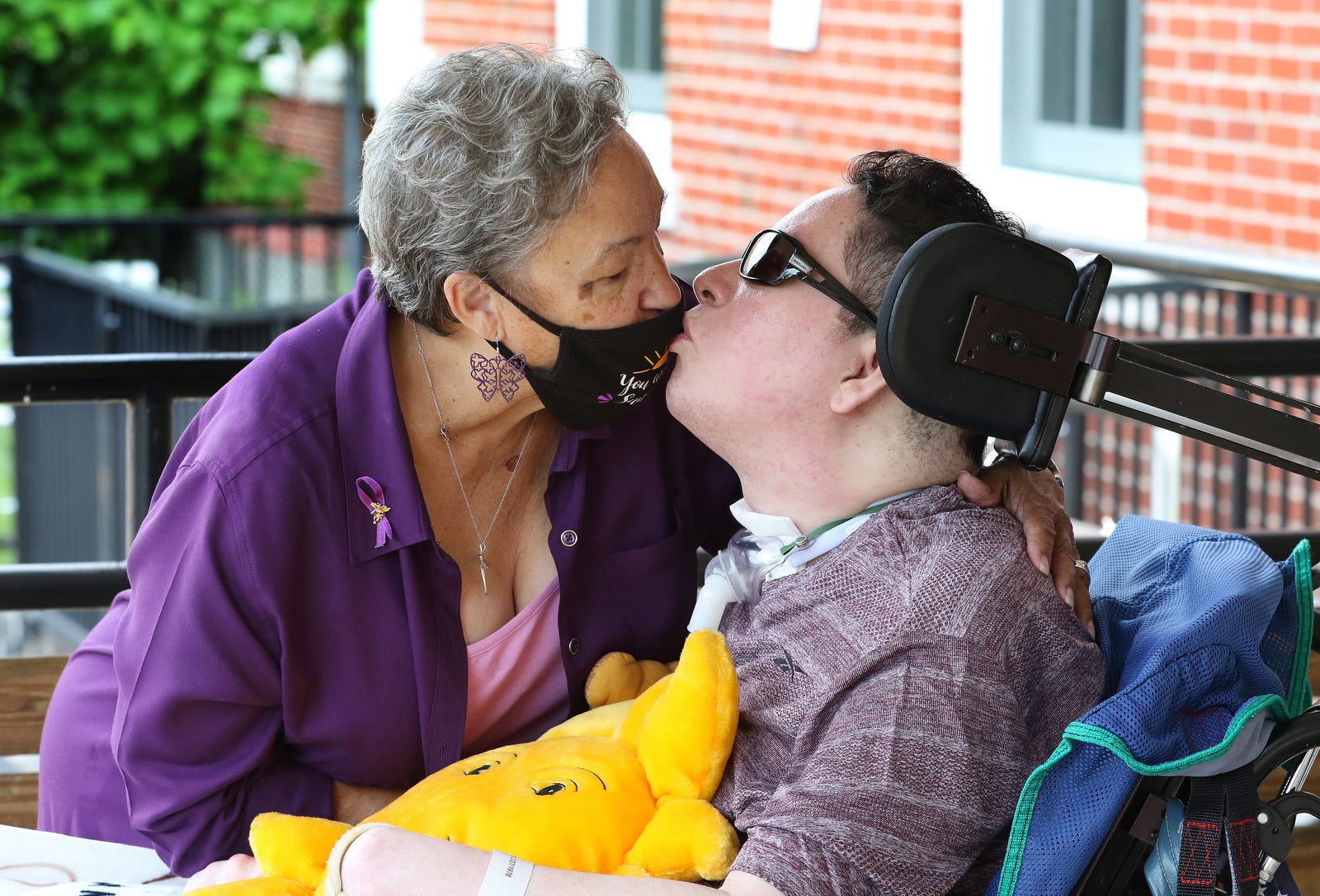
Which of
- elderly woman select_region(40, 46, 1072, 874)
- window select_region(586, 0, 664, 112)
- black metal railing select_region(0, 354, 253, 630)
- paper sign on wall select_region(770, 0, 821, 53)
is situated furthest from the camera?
window select_region(586, 0, 664, 112)

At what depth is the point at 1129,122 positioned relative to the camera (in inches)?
223

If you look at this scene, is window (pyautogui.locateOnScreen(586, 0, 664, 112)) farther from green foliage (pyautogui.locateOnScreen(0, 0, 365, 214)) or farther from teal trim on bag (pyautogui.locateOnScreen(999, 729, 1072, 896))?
teal trim on bag (pyautogui.locateOnScreen(999, 729, 1072, 896))

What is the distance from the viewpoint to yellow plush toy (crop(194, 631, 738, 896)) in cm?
173

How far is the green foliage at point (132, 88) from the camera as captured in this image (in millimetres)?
10148

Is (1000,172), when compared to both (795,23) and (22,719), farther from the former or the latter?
(22,719)

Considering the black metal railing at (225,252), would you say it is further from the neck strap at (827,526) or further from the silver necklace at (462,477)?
the neck strap at (827,526)

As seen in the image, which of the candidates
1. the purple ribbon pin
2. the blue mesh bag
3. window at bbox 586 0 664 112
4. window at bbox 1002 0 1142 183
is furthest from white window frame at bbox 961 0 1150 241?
the purple ribbon pin

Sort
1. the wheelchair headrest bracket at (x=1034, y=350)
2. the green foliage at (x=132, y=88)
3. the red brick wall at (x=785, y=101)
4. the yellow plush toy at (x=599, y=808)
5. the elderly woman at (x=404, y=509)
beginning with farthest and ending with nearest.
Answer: the green foliage at (x=132, y=88) → the red brick wall at (x=785, y=101) → the elderly woman at (x=404, y=509) → the yellow plush toy at (x=599, y=808) → the wheelchair headrest bracket at (x=1034, y=350)

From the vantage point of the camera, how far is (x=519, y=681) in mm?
2232

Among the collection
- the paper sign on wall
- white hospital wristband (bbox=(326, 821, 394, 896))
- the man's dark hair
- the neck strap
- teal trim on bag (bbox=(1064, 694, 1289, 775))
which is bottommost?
white hospital wristband (bbox=(326, 821, 394, 896))

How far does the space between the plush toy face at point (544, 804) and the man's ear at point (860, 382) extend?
20.6 inches

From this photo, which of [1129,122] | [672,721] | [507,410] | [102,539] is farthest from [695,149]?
[672,721]

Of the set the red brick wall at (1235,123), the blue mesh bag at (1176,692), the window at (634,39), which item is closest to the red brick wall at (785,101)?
the window at (634,39)

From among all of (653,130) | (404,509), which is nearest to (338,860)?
(404,509)
